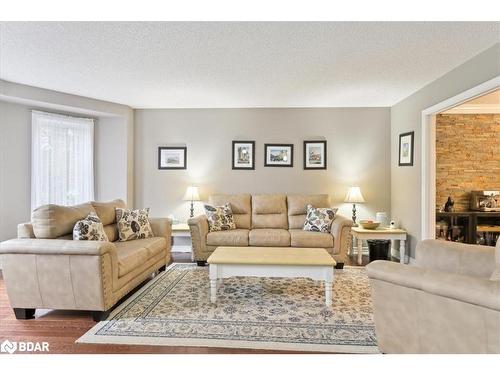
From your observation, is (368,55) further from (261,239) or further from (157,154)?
(157,154)

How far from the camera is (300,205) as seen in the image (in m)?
4.59

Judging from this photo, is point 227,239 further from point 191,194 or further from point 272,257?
point 272,257

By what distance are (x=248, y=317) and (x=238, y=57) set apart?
7.89ft

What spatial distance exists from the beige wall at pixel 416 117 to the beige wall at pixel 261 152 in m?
0.26

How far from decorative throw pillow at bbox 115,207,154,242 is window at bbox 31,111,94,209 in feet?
4.93

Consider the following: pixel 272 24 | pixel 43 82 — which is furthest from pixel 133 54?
pixel 43 82

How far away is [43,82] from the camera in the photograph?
375 centimetres

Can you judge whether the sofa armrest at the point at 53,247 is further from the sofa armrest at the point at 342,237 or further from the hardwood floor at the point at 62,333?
the sofa armrest at the point at 342,237

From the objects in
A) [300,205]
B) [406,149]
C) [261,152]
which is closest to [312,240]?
[300,205]

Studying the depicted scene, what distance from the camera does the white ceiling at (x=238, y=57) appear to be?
2379mm

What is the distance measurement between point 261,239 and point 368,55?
248 cm

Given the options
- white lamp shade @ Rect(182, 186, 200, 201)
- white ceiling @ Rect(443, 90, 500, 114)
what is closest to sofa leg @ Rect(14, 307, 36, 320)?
white lamp shade @ Rect(182, 186, 200, 201)

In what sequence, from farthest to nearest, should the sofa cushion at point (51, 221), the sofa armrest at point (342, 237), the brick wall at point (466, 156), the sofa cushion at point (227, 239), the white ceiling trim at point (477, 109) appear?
the brick wall at point (466, 156) → the white ceiling trim at point (477, 109) → the sofa cushion at point (227, 239) → the sofa armrest at point (342, 237) → the sofa cushion at point (51, 221)

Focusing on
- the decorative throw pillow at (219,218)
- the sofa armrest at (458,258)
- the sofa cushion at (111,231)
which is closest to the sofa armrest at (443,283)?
the sofa armrest at (458,258)
